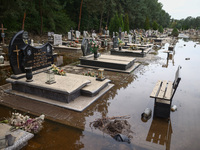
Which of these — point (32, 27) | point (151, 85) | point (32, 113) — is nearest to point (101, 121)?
point (32, 113)

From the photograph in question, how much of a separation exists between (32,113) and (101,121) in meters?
2.39

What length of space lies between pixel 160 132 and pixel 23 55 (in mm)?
6370

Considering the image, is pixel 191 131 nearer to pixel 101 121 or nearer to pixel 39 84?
pixel 101 121

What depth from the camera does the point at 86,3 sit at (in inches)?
1446

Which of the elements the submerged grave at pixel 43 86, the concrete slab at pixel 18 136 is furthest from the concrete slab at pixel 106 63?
the concrete slab at pixel 18 136

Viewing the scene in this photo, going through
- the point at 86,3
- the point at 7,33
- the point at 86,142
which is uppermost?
the point at 86,3

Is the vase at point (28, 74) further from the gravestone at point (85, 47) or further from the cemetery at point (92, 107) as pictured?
the gravestone at point (85, 47)

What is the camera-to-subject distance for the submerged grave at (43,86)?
6707 mm

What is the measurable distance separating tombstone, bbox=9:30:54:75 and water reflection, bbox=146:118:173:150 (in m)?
5.96

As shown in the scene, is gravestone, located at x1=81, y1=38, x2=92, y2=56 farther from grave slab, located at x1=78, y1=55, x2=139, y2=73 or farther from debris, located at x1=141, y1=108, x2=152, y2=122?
debris, located at x1=141, y1=108, x2=152, y2=122

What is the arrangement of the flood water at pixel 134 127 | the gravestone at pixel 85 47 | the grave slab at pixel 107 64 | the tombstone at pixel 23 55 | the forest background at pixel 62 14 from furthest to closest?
the forest background at pixel 62 14
the gravestone at pixel 85 47
the grave slab at pixel 107 64
the tombstone at pixel 23 55
the flood water at pixel 134 127

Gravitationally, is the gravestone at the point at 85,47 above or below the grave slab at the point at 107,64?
above

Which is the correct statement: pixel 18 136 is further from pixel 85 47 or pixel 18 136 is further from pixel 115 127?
pixel 85 47

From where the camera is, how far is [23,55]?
788 centimetres
